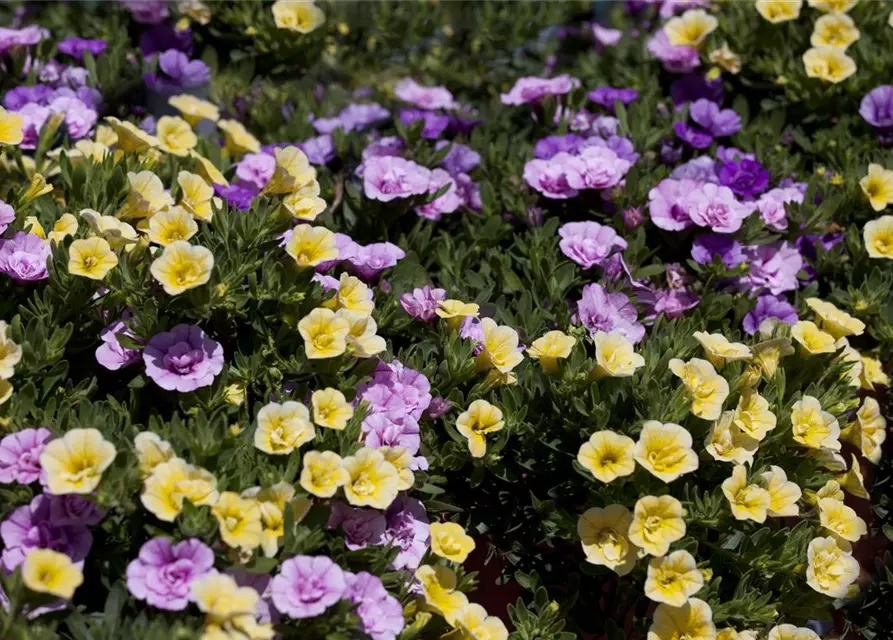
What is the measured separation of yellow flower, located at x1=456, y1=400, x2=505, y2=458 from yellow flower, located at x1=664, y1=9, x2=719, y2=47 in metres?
1.80

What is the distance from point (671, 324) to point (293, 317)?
2.85ft

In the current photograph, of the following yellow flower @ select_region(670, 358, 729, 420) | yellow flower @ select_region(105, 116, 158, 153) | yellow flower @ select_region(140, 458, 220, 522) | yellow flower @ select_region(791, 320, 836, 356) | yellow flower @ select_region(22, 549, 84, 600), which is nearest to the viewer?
yellow flower @ select_region(22, 549, 84, 600)

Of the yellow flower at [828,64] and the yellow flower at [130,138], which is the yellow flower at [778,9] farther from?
the yellow flower at [130,138]

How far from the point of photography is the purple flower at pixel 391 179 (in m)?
2.83

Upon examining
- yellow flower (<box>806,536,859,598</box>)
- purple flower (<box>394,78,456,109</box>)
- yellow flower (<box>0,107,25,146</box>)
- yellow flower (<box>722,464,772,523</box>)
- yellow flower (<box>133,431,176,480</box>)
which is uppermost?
yellow flower (<box>0,107,25,146</box>)

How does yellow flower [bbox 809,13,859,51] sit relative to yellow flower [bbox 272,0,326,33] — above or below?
above

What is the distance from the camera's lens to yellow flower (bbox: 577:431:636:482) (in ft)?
6.97

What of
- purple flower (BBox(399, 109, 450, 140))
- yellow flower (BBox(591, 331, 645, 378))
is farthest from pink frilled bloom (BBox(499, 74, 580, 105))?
yellow flower (BBox(591, 331, 645, 378))

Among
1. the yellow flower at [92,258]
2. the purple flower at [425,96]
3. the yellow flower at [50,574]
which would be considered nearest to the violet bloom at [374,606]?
the yellow flower at [50,574]

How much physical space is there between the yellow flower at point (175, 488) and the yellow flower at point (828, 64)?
2.31m

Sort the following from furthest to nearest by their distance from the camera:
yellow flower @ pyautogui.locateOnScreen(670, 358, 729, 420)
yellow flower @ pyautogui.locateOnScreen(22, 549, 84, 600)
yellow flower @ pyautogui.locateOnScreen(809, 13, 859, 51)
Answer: yellow flower @ pyautogui.locateOnScreen(809, 13, 859, 51) < yellow flower @ pyautogui.locateOnScreen(670, 358, 729, 420) < yellow flower @ pyautogui.locateOnScreen(22, 549, 84, 600)

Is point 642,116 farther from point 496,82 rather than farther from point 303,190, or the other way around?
point 303,190

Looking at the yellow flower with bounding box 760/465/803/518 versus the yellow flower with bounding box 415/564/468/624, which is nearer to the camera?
the yellow flower with bounding box 415/564/468/624

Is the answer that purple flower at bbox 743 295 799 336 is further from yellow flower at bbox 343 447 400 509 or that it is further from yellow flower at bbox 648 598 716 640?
yellow flower at bbox 343 447 400 509
